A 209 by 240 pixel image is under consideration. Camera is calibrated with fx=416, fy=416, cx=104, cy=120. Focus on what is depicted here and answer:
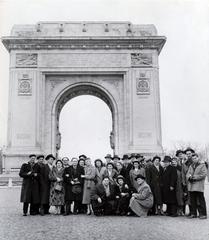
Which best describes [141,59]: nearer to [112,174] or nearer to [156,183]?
[112,174]

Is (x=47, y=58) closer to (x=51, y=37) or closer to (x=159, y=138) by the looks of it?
(x=51, y=37)

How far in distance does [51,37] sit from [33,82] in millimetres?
2683

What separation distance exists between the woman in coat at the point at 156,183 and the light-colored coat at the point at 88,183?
1.48 m

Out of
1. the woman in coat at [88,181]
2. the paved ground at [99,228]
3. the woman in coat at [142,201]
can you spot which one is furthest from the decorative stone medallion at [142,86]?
the paved ground at [99,228]

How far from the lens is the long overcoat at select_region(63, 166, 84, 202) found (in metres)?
11.0

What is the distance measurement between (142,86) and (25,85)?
21.4 ft

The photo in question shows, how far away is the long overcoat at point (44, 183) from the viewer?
1080cm

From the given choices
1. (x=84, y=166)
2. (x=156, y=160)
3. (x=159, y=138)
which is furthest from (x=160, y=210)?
(x=159, y=138)

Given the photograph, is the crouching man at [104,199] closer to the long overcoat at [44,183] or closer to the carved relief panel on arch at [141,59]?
the long overcoat at [44,183]

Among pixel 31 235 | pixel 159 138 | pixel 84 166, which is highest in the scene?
pixel 159 138

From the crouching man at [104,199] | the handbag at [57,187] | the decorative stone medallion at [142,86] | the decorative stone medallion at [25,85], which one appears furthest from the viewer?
the decorative stone medallion at [142,86]

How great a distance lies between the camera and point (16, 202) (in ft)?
45.5

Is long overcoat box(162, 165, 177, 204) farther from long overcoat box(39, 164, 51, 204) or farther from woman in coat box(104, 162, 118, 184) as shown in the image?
long overcoat box(39, 164, 51, 204)

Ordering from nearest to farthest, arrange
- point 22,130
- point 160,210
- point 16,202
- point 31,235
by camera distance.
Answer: point 31,235, point 160,210, point 16,202, point 22,130
